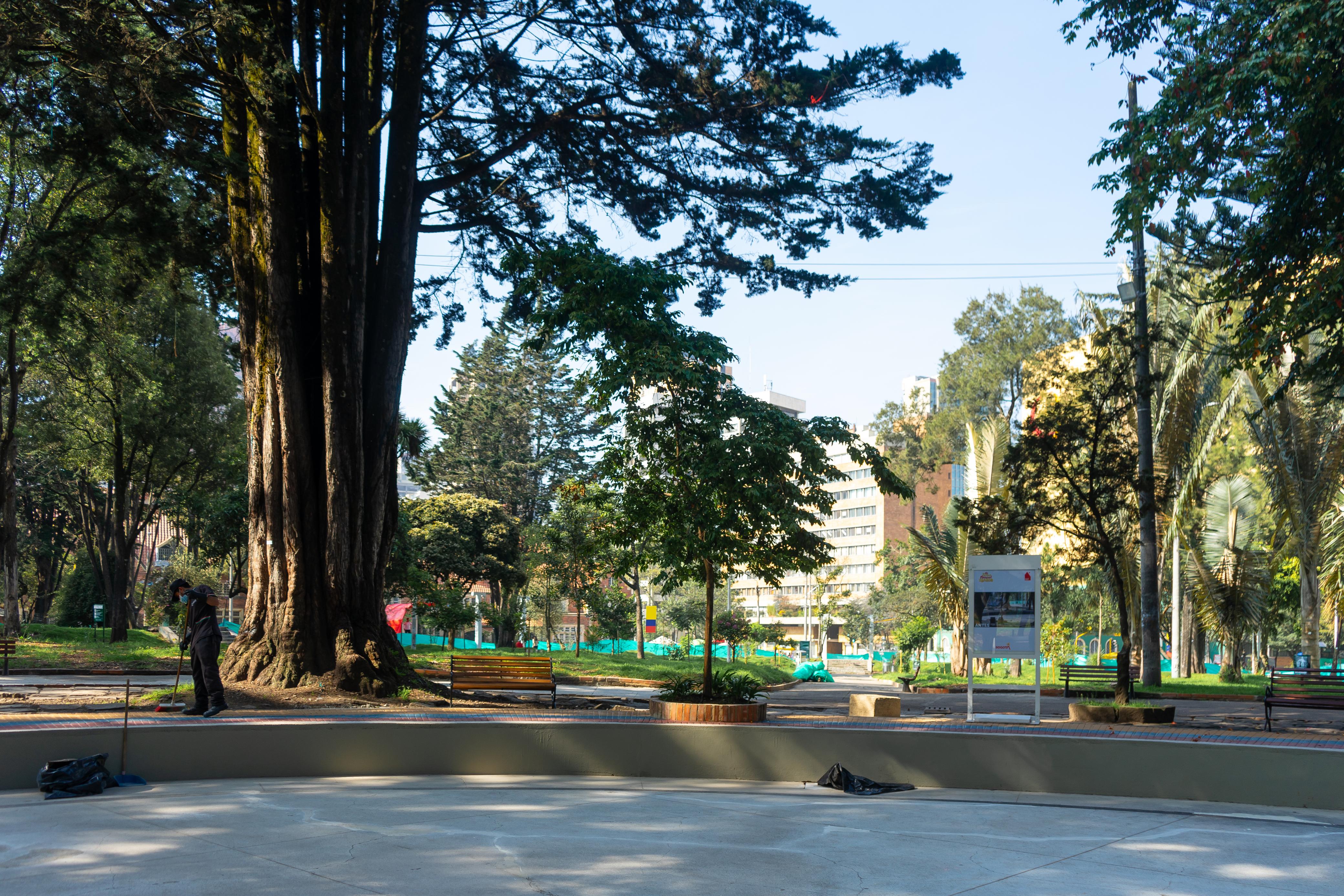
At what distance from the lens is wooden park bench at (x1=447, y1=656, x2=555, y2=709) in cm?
1402

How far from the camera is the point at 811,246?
16688 mm

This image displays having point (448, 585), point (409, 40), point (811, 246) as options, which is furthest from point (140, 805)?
point (448, 585)

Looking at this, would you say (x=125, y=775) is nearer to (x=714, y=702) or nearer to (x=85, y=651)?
(x=714, y=702)

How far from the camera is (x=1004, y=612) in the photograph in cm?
1260

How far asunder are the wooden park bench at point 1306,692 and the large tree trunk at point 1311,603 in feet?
38.9

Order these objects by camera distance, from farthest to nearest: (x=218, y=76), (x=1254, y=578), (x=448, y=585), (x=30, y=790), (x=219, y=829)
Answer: (x=448, y=585) → (x=1254, y=578) → (x=218, y=76) → (x=30, y=790) → (x=219, y=829)

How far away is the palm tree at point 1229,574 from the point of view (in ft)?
84.1

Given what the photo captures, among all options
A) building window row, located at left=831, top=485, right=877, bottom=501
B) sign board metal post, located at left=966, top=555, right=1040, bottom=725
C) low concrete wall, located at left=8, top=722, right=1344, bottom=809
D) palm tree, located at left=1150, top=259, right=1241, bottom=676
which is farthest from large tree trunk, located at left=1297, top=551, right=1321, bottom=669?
building window row, located at left=831, top=485, right=877, bottom=501

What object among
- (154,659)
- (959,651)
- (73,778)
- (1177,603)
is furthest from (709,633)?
(959,651)

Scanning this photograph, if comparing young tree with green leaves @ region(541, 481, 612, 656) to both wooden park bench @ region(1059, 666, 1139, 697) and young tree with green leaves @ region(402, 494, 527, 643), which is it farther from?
wooden park bench @ region(1059, 666, 1139, 697)

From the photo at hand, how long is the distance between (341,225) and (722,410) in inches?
225

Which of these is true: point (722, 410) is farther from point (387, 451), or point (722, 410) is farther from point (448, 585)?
point (448, 585)

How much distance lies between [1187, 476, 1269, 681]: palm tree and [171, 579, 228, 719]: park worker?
2276cm

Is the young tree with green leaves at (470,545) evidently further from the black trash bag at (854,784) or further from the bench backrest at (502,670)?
the black trash bag at (854,784)
